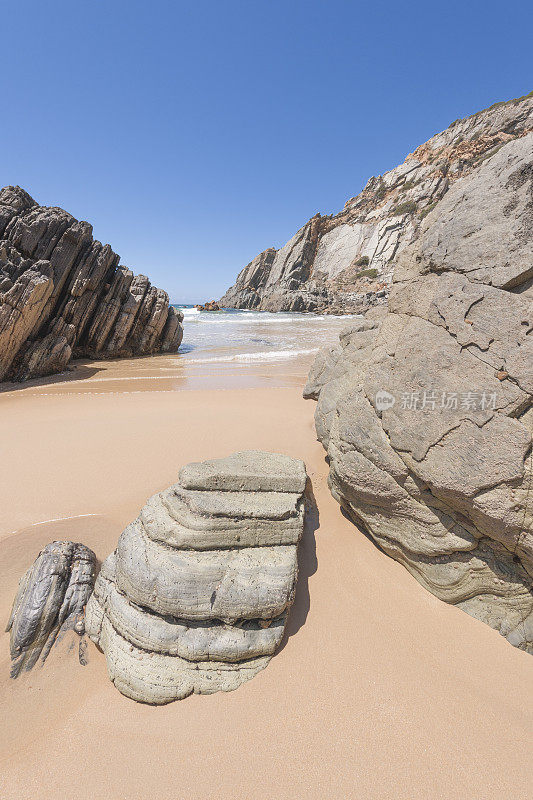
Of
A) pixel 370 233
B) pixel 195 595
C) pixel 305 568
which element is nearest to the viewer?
pixel 195 595

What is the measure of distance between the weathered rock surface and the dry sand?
0.34 ft

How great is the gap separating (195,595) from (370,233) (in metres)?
64.9

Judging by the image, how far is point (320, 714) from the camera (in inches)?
77.8

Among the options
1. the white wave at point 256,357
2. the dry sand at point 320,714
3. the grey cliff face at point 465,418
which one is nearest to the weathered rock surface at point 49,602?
the dry sand at point 320,714

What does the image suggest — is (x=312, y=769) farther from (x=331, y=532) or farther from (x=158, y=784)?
(x=331, y=532)

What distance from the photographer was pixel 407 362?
2947 millimetres

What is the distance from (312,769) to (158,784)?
2.77 feet

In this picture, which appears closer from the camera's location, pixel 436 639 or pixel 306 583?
Answer: pixel 436 639

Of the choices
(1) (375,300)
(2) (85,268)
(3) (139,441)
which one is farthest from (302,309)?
(3) (139,441)

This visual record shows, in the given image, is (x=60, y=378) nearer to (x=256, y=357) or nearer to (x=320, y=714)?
(x=256, y=357)

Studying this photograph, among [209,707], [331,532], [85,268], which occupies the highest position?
[85,268]

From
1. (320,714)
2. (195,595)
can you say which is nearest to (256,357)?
(195,595)

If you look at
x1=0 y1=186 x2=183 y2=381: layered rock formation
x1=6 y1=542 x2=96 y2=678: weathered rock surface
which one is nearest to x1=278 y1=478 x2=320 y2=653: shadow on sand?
x1=6 y1=542 x2=96 y2=678: weathered rock surface

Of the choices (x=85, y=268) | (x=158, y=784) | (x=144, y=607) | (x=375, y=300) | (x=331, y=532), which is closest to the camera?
(x=158, y=784)
